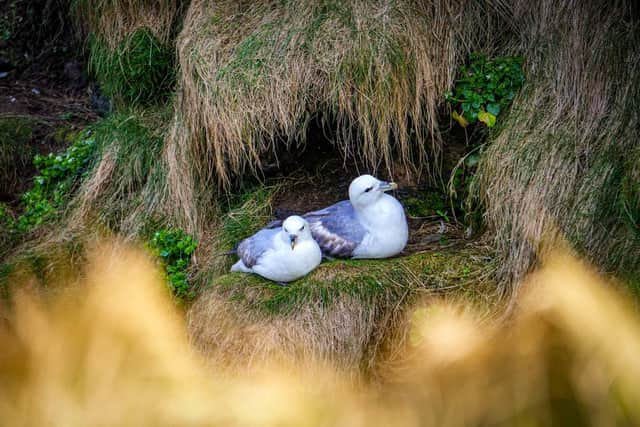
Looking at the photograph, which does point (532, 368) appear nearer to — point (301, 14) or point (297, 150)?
point (297, 150)

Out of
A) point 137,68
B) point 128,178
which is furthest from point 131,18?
point 128,178

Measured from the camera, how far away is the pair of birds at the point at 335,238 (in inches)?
151

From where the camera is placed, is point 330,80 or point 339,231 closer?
point 339,231

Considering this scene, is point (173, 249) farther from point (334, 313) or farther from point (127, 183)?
point (334, 313)

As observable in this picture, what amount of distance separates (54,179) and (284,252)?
7.10 feet

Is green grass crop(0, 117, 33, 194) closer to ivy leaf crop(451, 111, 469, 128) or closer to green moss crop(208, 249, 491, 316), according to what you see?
green moss crop(208, 249, 491, 316)

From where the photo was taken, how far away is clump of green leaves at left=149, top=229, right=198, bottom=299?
445cm

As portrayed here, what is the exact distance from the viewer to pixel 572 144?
405 cm

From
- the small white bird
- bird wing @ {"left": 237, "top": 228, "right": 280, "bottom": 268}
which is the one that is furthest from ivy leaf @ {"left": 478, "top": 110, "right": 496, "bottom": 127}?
bird wing @ {"left": 237, "top": 228, "right": 280, "bottom": 268}

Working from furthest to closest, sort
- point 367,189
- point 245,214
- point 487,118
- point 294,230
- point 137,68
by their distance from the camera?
point 137,68, point 245,214, point 487,118, point 367,189, point 294,230

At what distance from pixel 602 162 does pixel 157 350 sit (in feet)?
8.17

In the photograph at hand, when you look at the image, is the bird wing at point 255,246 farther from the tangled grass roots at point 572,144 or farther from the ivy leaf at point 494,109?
the ivy leaf at point 494,109

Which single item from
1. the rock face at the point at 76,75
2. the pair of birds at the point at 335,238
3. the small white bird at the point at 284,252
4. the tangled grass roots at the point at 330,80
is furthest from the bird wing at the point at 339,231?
the rock face at the point at 76,75

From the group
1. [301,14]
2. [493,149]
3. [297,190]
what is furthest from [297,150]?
[493,149]
